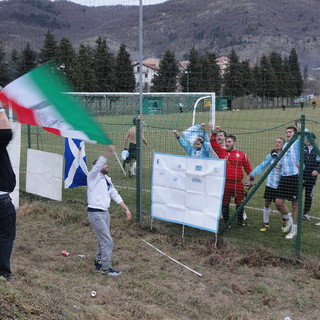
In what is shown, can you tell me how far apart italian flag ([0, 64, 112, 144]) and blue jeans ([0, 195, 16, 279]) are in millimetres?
1156

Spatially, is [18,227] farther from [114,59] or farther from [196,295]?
[114,59]

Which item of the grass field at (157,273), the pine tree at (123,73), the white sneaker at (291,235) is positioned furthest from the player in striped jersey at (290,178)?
the pine tree at (123,73)

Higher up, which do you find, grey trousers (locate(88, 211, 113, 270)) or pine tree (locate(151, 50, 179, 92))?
pine tree (locate(151, 50, 179, 92))

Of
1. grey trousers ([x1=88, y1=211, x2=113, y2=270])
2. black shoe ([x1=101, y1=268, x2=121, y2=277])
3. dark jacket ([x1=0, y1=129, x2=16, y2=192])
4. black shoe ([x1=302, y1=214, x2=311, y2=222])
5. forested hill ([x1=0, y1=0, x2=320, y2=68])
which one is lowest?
black shoe ([x1=101, y1=268, x2=121, y2=277])

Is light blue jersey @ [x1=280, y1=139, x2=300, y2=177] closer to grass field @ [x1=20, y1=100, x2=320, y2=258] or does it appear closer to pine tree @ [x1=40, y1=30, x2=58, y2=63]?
grass field @ [x1=20, y1=100, x2=320, y2=258]

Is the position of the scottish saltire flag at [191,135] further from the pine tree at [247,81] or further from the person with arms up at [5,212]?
the pine tree at [247,81]

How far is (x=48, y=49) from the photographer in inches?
648

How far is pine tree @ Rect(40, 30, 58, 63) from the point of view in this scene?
51.6 feet

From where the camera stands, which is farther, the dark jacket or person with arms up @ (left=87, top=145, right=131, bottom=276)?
person with arms up @ (left=87, top=145, right=131, bottom=276)

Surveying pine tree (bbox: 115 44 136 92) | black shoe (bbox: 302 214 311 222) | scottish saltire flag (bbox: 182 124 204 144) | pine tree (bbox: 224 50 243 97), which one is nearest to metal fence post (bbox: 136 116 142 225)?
scottish saltire flag (bbox: 182 124 204 144)

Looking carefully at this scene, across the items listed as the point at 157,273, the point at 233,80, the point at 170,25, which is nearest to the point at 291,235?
the point at 157,273

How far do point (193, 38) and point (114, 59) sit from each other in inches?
448

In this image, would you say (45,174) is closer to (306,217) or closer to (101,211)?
(101,211)

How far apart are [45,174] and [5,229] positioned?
4.36m
